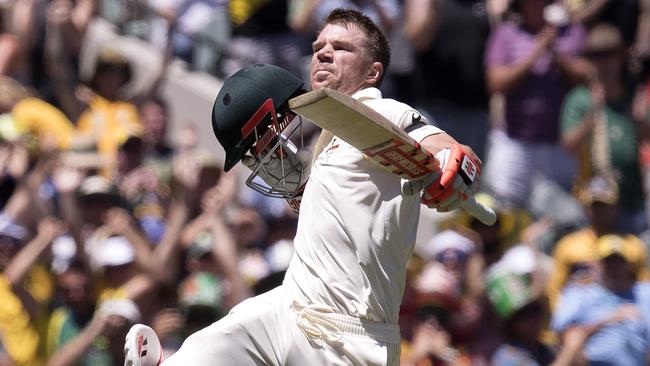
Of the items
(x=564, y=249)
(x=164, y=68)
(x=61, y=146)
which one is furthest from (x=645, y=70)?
(x=61, y=146)

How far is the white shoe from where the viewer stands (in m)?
5.71

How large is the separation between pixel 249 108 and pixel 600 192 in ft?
15.4

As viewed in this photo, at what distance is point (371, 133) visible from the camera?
211 inches

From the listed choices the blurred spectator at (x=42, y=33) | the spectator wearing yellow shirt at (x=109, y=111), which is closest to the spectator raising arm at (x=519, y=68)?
the spectator wearing yellow shirt at (x=109, y=111)

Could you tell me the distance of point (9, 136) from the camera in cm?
952

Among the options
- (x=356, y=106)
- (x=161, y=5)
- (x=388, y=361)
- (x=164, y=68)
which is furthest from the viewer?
(x=161, y=5)

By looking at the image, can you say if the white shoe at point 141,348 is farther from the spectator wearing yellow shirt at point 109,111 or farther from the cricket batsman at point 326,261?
the spectator wearing yellow shirt at point 109,111

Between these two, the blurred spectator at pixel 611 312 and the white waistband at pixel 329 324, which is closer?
the white waistband at pixel 329 324

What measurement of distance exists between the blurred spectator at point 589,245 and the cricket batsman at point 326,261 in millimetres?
4003

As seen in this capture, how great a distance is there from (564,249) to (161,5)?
3528mm

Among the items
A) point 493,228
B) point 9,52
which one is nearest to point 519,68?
point 493,228

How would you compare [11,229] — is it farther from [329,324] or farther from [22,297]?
[329,324]

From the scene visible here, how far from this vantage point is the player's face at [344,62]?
234 inches

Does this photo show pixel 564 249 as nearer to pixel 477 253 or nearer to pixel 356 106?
pixel 477 253
